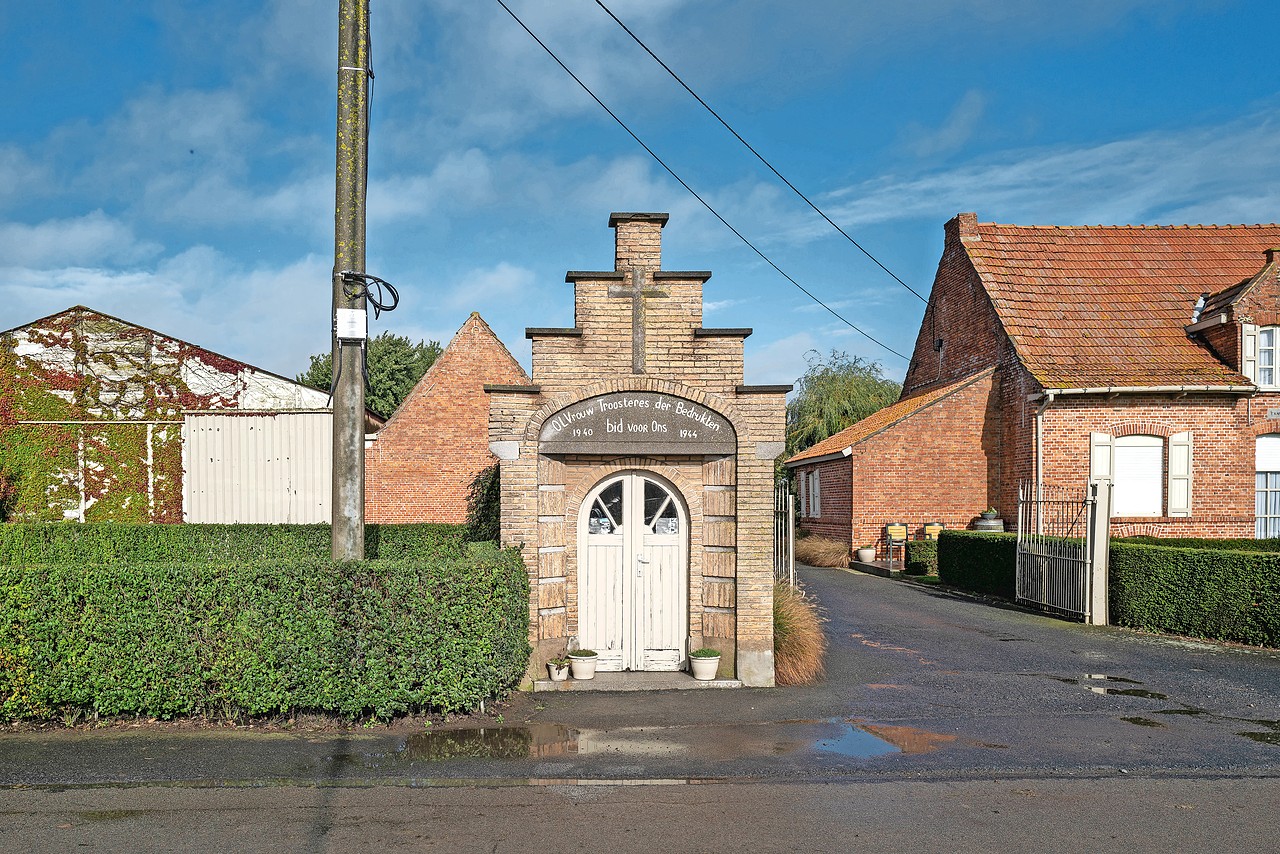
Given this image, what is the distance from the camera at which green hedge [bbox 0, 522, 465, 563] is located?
16.3 metres

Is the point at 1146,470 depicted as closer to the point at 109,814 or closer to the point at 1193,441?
the point at 1193,441

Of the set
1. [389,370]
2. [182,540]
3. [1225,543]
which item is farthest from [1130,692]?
[389,370]

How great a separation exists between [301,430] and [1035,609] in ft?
53.4

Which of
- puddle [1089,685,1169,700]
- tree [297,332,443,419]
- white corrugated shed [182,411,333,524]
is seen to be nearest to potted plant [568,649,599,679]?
puddle [1089,685,1169,700]

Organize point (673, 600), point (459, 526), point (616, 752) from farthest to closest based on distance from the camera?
1. point (459, 526)
2. point (673, 600)
3. point (616, 752)

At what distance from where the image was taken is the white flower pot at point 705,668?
9.44m

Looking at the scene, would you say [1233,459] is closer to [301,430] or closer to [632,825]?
[632,825]

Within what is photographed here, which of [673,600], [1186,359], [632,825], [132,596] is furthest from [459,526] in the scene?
[1186,359]

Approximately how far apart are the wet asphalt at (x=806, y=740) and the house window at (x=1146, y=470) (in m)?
10.1

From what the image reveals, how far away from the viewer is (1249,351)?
2061 centimetres

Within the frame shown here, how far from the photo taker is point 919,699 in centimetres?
927

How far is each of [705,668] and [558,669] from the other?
156cm

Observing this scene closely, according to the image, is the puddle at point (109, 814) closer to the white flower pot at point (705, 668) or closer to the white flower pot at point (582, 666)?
the white flower pot at point (582, 666)

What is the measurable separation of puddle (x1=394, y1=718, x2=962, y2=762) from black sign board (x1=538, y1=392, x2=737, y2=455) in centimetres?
294
